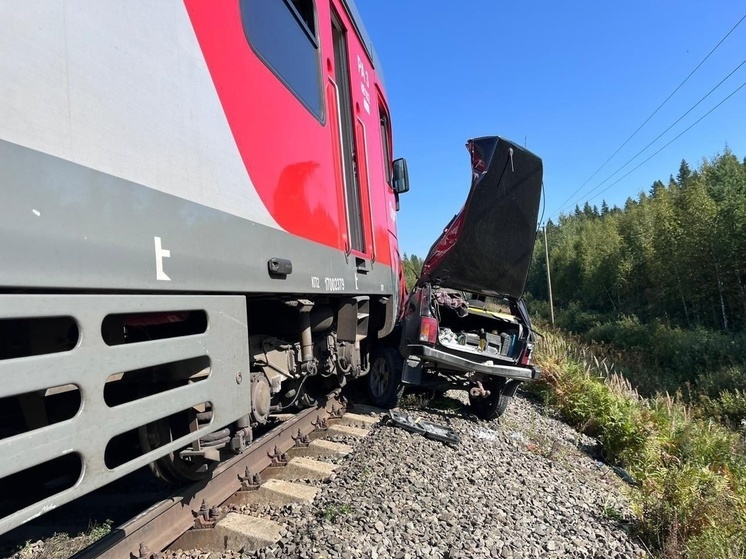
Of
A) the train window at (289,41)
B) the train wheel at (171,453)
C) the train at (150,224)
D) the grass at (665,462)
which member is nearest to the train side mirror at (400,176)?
the train at (150,224)

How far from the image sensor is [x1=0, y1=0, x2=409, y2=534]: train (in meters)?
1.29

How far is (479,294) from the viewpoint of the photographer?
748 cm

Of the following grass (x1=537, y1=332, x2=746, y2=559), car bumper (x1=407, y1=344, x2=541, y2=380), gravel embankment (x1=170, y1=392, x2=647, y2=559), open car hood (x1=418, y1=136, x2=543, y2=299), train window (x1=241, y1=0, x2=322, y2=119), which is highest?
train window (x1=241, y1=0, x2=322, y2=119)

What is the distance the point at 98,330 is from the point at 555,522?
3.48m

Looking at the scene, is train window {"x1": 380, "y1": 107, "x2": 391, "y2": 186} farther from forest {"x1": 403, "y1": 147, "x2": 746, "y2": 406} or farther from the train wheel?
the train wheel

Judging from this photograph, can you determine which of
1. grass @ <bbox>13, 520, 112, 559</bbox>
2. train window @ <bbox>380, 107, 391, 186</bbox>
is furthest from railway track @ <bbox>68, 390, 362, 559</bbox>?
train window @ <bbox>380, 107, 391, 186</bbox>

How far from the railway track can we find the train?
0.19m

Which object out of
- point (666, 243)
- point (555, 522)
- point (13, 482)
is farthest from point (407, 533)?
point (666, 243)

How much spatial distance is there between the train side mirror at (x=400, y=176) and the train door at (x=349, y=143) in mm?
2344

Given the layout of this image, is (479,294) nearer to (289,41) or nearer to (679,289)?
(289,41)

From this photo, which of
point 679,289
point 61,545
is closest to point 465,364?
point 61,545

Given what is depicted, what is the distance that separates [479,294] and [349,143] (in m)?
3.76

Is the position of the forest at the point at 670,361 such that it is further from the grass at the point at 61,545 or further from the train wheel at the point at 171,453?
the grass at the point at 61,545

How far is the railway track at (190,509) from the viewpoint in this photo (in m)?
2.45
